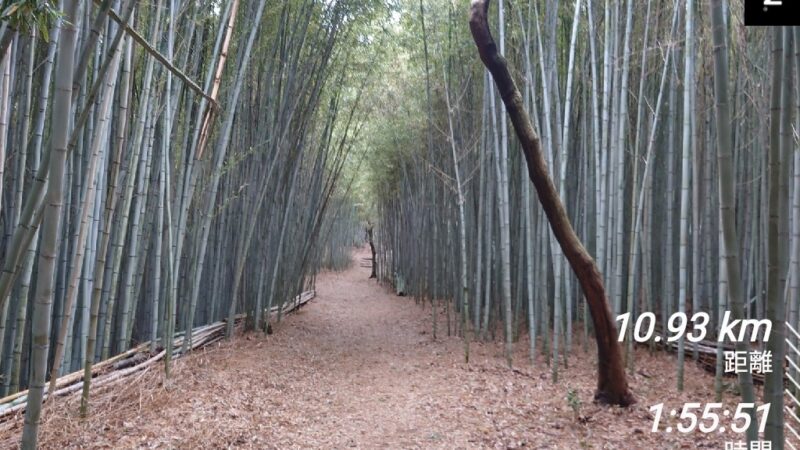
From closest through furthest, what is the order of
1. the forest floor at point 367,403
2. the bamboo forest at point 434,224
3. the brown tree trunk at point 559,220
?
the bamboo forest at point 434,224 → the forest floor at point 367,403 → the brown tree trunk at point 559,220

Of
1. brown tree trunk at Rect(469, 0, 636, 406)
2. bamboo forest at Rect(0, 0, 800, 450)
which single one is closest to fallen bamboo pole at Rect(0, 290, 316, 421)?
bamboo forest at Rect(0, 0, 800, 450)

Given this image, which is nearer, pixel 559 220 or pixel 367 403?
pixel 559 220

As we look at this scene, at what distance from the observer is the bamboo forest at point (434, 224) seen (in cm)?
166

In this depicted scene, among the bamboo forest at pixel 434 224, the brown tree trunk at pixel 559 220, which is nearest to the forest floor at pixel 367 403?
the bamboo forest at pixel 434 224

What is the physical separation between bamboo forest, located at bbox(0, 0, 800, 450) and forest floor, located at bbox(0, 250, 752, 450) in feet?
0.07

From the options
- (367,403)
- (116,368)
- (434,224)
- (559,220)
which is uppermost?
(434,224)

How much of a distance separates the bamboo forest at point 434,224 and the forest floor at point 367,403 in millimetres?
20

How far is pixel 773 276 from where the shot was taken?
1265mm

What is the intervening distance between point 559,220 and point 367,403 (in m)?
1.65

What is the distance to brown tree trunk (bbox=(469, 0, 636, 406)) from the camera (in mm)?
2518

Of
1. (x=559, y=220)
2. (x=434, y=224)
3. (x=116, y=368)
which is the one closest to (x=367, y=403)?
(x=116, y=368)

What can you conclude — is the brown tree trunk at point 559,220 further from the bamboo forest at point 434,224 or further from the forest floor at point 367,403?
the forest floor at point 367,403

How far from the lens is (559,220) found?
2.67 m

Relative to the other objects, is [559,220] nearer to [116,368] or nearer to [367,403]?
[367,403]
